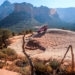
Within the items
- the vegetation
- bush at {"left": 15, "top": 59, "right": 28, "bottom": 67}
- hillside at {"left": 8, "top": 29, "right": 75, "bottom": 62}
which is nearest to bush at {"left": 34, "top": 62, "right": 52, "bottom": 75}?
bush at {"left": 15, "top": 59, "right": 28, "bottom": 67}

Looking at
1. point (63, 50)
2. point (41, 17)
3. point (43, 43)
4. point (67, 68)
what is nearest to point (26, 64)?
point (67, 68)

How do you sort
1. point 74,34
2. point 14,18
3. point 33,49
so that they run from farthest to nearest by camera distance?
point 14,18, point 74,34, point 33,49

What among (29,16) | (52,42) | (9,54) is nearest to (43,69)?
(9,54)

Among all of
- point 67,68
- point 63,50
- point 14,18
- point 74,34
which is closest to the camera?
point 67,68

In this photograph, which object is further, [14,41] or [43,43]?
[14,41]

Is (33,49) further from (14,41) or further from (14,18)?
(14,18)

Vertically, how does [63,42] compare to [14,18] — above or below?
above

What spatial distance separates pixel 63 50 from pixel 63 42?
350 cm

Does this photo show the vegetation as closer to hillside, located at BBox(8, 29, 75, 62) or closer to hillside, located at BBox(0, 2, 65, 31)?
hillside, located at BBox(8, 29, 75, 62)

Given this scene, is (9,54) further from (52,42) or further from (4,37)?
(4,37)

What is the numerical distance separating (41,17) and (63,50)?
127319mm

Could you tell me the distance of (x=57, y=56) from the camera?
2469cm

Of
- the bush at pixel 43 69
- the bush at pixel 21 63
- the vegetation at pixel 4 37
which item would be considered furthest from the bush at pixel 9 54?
the vegetation at pixel 4 37

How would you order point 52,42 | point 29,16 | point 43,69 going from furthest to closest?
point 29,16, point 52,42, point 43,69
